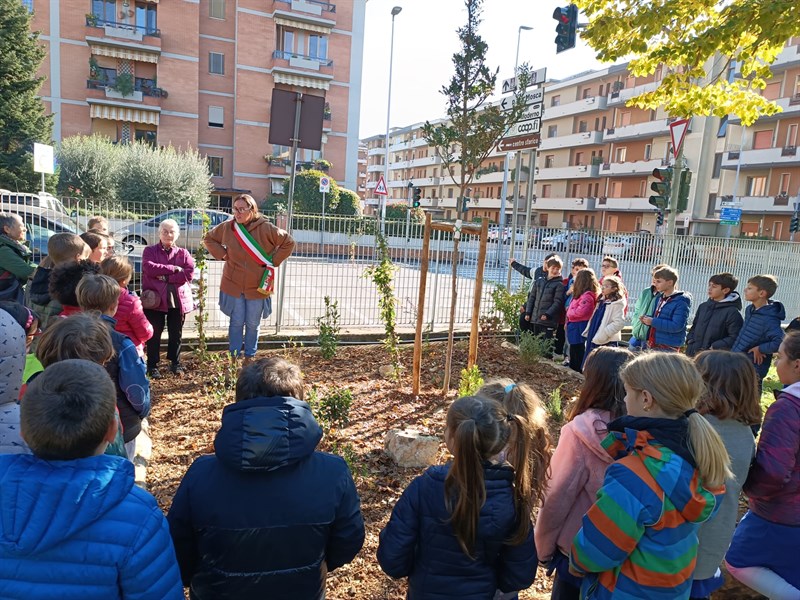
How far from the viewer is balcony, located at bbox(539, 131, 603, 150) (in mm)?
53906

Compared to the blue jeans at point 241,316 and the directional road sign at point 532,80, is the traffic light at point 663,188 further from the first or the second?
the blue jeans at point 241,316

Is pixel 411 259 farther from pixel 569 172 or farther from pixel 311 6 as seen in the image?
pixel 569 172

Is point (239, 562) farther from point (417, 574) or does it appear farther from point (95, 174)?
point (95, 174)

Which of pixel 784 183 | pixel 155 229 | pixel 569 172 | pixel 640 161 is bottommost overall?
pixel 155 229

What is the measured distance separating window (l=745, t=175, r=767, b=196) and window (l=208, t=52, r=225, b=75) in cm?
4055

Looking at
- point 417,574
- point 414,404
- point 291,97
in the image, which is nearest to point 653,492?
point 417,574

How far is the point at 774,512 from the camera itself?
9.00 ft

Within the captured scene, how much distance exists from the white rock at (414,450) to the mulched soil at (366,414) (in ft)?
0.28

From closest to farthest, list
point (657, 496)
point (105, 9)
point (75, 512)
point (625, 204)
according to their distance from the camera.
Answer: point (75, 512)
point (657, 496)
point (105, 9)
point (625, 204)

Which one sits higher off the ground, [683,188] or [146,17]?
[146,17]

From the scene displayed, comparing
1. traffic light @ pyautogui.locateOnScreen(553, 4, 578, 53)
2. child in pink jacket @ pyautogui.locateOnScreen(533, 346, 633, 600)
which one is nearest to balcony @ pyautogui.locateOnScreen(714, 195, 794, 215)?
traffic light @ pyautogui.locateOnScreen(553, 4, 578, 53)

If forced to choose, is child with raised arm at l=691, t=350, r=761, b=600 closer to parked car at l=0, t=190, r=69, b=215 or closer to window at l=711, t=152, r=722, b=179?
parked car at l=0, t=190, r=69, b=215

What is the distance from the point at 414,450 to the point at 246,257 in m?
2.99

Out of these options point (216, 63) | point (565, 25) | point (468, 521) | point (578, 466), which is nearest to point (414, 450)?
point (578, 466)
